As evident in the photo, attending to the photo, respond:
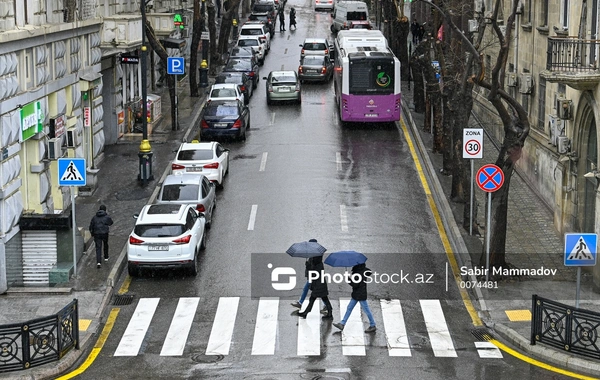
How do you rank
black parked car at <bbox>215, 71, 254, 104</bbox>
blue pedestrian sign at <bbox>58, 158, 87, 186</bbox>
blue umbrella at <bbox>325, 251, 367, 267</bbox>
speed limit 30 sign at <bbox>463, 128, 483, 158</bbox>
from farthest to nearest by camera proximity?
1. black parked car at <bbox>215, 71, 254, 104</bbox>
2. speed limit 30 sign at <bbox>463, 128, 483, 158</bbox>
3. blue pedestrian sign at <bbox>58, 158, 87, 186</bbox>
4. blue umbrella at <bbox>325, 251, 367, 267</bbox>

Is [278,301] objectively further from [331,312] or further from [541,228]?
[541,228]

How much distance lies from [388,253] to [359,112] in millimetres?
16596

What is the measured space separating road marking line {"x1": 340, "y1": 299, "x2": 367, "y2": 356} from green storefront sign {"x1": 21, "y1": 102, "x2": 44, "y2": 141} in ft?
32.0

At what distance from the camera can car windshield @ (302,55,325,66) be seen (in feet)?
188

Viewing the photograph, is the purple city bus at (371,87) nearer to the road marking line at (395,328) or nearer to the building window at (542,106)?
the building window at (542,106)

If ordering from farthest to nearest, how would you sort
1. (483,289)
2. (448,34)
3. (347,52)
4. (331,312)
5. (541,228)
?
(448,34) < (347,52) < (541,228) < (483,289) < (331,312)

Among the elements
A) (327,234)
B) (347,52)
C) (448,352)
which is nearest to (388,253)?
(327,234)

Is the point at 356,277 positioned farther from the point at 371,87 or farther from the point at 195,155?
the point at 371,87

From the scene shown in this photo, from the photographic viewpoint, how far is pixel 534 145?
35.4 m

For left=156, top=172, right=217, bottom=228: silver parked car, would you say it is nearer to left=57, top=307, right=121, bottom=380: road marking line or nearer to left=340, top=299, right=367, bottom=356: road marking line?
left=57, top=307, right=121, bottom=380: road marking line

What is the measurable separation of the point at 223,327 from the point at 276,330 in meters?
1.19

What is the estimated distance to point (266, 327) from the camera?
75.5ft

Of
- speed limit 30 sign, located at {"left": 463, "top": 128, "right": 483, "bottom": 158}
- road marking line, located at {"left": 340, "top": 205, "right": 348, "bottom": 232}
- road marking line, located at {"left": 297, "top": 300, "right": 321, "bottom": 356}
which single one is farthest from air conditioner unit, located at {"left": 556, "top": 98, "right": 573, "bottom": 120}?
road marking line, located at {"left": 297, "top": 300, "right": 321, "bottom": 356}

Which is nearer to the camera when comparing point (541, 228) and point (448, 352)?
point (448, 352)
